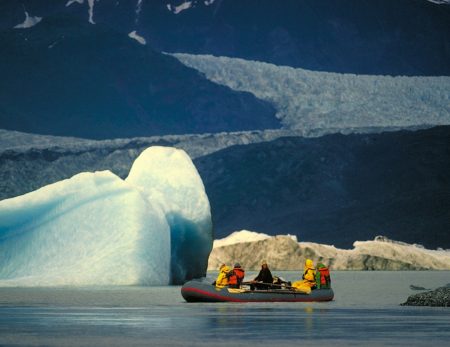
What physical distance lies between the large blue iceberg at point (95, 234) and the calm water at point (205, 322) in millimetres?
3141

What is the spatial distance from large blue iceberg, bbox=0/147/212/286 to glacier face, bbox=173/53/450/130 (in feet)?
206

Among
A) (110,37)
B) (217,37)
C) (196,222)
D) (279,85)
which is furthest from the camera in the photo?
(217,37)

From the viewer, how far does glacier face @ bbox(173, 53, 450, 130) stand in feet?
324

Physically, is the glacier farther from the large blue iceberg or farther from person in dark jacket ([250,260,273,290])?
person in dark jacket ([250,260,273,290])

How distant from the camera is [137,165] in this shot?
3547cm

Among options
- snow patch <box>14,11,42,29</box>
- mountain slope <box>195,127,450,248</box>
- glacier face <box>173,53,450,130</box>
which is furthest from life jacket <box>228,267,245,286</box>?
snow patch <box>14,11,42,29</box>

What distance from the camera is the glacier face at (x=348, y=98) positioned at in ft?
324

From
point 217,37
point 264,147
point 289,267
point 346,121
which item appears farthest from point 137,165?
point 217,37

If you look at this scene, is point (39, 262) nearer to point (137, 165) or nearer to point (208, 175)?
point (137, 165)

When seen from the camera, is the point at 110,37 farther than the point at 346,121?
Yes

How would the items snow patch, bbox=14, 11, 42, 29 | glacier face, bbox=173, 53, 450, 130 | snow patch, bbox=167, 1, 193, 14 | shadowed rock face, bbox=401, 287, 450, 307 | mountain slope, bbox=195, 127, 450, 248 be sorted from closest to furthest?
shadowed rock face, bbox=401, 287, 450, 307 < mountain slope, bbox=195, 127, 450, 248 < glacier face, bbox=173, 53, 450, 130 < snow patch, bbox=14, 11, 42, 29 < snow patch, bbox=167, 1, 193, 14

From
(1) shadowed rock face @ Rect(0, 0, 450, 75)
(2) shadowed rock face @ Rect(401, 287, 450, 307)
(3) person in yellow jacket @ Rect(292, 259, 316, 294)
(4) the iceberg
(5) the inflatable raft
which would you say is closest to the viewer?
(2) shadowed rock face @ Rect(401, 287, 450, 307)

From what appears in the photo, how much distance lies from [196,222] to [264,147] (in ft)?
186

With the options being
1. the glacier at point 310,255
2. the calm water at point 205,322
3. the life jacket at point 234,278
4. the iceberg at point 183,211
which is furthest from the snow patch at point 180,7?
the life jacket at point 234,278
